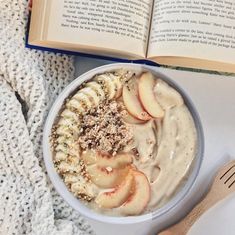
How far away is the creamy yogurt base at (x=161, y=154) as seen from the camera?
2.79 ft

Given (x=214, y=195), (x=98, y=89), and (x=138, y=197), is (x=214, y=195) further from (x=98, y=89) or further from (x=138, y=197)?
(x=98, y=89)

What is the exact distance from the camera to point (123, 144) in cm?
86

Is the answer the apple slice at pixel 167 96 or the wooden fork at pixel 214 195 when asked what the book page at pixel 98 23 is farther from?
the wooden fork at pixel 214 195

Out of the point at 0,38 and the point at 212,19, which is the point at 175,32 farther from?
the point at 0,38

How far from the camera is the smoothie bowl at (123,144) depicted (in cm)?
85

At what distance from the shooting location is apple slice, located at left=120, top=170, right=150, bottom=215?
0.85 metres

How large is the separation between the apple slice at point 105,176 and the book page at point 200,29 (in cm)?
17

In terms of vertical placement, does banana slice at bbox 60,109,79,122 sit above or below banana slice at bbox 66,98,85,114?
below

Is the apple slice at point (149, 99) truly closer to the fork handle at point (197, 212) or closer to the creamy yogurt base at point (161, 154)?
the creamy yogurt base at point (161, 154)

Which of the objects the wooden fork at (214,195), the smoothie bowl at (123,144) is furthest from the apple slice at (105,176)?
the wooden fork at (214,195)

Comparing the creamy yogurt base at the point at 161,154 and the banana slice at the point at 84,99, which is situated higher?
the banana slice at the point at 84,99

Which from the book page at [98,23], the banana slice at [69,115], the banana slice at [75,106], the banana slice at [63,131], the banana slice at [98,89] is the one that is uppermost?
the book page at [98,23]

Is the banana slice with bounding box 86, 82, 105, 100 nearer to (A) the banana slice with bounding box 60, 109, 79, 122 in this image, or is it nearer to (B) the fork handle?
(A) the banana slice with bounding box 60, 109, 79, 122

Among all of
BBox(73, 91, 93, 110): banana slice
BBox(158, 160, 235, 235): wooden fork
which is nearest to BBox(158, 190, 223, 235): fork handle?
BBox(158, 160, 235, 235): wooden fork
